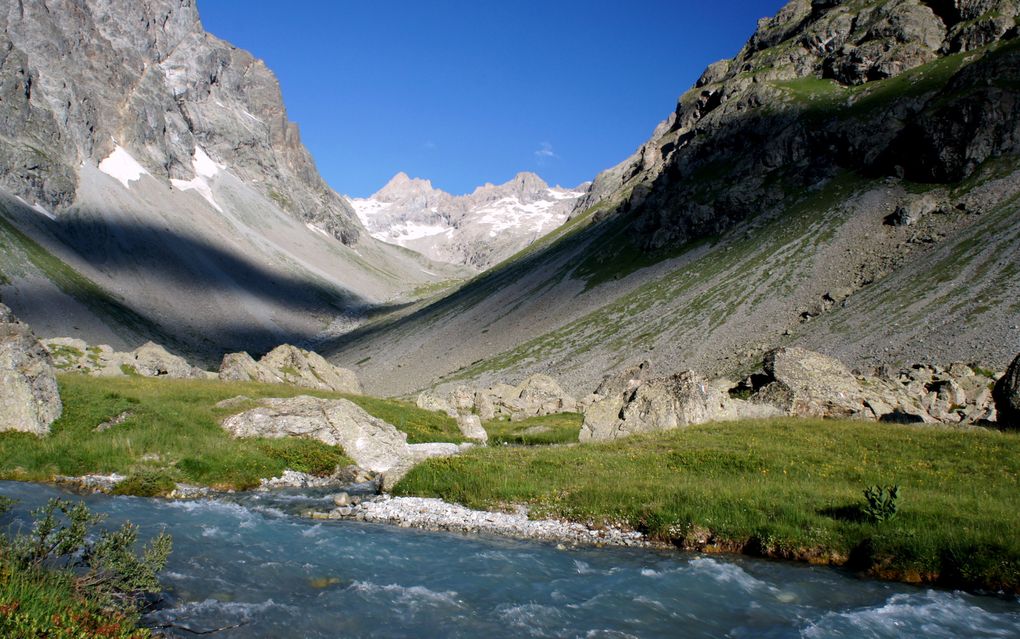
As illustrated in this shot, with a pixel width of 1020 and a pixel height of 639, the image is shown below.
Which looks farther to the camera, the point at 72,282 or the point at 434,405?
the point at 72,282

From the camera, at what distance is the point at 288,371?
65000 mm

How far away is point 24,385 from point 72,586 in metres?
22.5

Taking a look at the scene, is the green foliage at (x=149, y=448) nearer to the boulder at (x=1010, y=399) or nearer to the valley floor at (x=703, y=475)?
the valley floor at (x=703, y=475)

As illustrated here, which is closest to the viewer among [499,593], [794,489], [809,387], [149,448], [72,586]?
[72,586]

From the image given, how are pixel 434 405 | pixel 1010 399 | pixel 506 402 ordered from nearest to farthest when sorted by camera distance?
pixel 1010 399, pixel 434 405, pixel 506 402

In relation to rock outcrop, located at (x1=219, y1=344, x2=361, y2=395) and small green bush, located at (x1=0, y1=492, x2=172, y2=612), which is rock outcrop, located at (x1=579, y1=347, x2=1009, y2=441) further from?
rock outcrop, located at (x1=219, y1=344, x2=361, y2=395)

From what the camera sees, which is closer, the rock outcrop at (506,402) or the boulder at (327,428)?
the boulder at (327,428)

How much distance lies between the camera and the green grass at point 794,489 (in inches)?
707

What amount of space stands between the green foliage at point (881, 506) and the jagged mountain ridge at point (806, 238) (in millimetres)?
52362

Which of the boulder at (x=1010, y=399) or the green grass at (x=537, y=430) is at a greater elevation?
the boulder at (x=1010, y=399)

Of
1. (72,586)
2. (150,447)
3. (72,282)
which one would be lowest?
(72,586)

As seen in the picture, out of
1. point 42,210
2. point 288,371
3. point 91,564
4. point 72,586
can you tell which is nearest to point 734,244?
point 288,371

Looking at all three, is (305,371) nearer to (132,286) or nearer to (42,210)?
(132,286)

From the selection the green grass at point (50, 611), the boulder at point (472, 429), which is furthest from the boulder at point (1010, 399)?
the green grass at point (50, 611)
